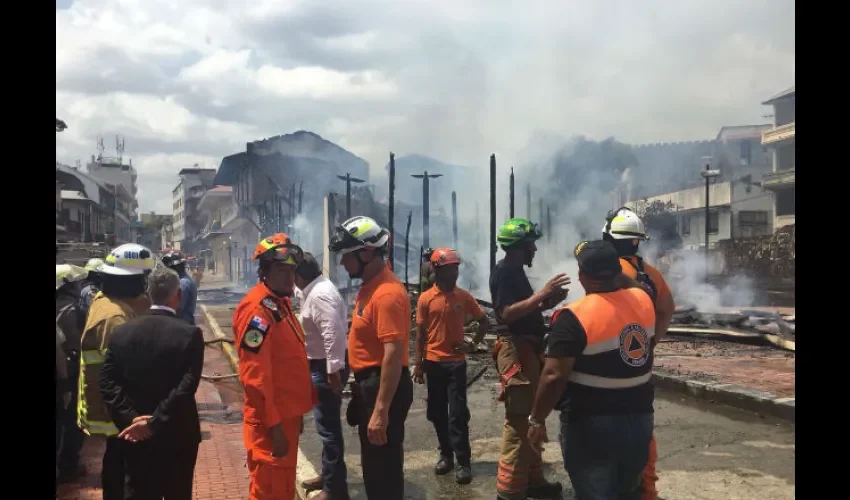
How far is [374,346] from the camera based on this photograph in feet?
12.0

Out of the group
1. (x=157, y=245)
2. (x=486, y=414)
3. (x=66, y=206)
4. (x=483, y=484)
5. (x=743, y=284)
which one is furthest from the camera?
(x=157, y=245)

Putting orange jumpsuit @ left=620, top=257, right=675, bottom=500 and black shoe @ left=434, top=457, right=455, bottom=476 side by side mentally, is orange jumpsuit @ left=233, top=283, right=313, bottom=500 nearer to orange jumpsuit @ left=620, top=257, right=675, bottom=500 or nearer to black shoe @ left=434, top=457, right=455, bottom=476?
orange jumpsuit @ left=620, top=257, right=675, bottom=500

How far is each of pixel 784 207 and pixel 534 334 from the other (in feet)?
127

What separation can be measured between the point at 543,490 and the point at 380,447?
169 centimetres

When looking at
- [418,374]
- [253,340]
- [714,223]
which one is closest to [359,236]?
[253,340]

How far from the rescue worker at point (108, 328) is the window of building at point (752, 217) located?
41.3 metres

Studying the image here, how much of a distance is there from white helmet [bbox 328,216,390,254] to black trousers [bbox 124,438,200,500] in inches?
53.9

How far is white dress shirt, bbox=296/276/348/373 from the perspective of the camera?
420cm

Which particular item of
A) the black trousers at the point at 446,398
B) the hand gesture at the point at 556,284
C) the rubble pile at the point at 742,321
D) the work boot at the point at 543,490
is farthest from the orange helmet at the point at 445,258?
the rubble pile at the point at 742,321
